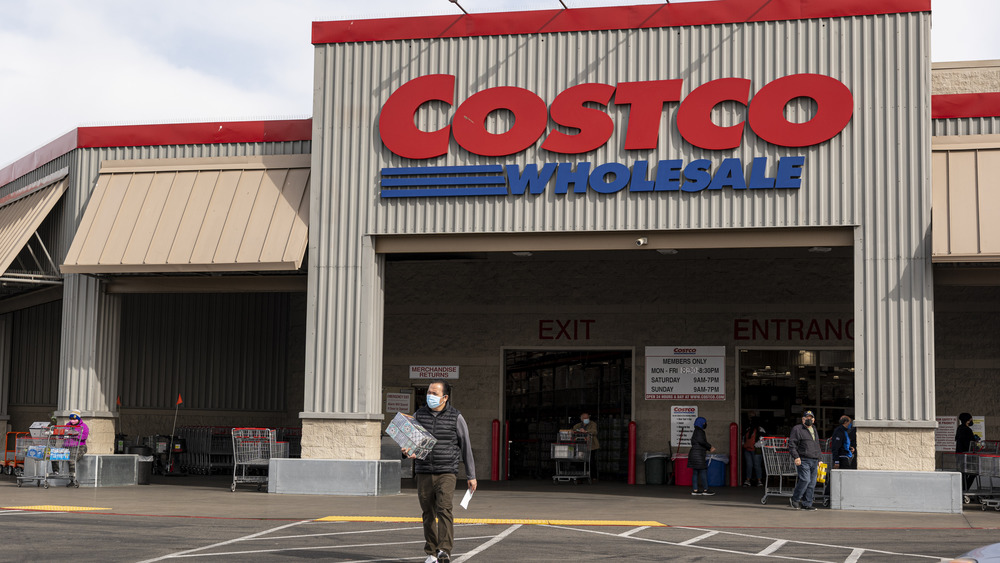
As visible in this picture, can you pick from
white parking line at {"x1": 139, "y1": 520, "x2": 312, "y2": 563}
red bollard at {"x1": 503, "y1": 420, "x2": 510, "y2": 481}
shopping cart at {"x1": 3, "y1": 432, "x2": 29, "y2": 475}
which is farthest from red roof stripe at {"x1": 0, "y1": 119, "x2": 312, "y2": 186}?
white parking line at {"x1": 139, "y1": 520, "x2": 312, "y2": 563}

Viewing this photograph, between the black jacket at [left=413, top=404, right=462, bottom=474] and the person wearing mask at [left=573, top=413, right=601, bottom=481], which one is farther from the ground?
the black jacket at [left=413, top=404, right=462, bottom=474]

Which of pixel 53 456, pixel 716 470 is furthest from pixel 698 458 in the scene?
pixel 53 456

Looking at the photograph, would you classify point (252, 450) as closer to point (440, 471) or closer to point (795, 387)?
point (440, 471)

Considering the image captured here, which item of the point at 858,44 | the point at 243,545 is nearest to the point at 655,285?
the point at 858,44

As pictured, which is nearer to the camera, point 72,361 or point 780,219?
point 780,219

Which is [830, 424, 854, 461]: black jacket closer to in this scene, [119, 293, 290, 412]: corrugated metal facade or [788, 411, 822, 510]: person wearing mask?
[788, 411, 822, 510]: person wearing mask

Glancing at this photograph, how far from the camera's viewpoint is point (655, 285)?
25.5 meters

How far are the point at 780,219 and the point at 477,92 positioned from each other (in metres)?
5.89

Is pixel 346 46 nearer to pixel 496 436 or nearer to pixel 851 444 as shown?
pixel 496 436

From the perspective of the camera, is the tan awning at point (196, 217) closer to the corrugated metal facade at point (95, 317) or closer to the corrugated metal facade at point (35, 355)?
the corrugated metal facade at point (95, 317)

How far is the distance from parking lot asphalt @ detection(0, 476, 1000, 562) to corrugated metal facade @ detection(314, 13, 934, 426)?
2735mm

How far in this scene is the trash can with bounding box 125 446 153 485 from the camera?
22.4 metres

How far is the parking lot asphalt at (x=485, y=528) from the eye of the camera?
12125mm

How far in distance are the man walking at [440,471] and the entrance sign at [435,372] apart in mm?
14838
